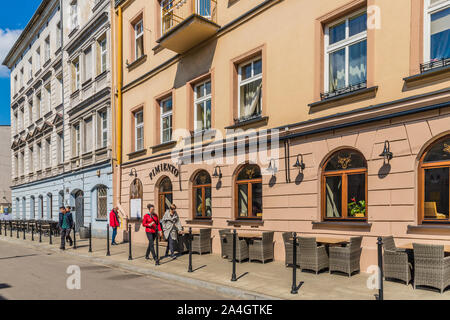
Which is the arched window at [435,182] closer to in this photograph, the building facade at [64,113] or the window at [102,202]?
the building facade at [64,113]

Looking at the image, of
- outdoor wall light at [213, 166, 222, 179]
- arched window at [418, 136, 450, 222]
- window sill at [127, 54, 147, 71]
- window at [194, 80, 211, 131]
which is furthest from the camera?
window sill at [127, 54, 147, 71]

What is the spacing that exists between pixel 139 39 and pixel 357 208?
39.5 feet

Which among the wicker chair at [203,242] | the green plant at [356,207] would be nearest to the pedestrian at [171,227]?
the wicker chair at [203,242]

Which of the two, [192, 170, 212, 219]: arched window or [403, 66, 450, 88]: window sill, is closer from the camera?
[403, 66, 450, 88]: window sill

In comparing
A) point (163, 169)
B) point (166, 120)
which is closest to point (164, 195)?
point (163, 169)

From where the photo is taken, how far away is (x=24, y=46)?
3034 cm

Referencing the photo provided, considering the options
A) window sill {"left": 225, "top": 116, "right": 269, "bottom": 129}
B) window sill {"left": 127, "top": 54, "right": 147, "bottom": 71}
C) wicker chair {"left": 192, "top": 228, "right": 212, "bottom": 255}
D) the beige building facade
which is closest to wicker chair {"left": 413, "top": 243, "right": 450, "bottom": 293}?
the beige building facade

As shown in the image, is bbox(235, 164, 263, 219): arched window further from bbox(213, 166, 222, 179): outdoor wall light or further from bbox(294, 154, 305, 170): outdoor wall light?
bbox(294, 154, 305, 170): outdoor wall light

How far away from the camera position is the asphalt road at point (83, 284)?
6922 mm

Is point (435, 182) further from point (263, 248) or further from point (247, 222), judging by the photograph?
point (247, 222)

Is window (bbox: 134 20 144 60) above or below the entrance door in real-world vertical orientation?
above

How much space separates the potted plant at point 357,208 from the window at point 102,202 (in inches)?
494

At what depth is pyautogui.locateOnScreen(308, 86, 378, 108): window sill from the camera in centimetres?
827

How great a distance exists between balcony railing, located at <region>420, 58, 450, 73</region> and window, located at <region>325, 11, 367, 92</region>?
1304 mm
